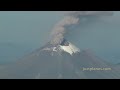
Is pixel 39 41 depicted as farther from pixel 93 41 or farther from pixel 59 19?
pixel 93 41

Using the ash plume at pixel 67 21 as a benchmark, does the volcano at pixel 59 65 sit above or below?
below

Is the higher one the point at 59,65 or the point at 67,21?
the point at 67,21

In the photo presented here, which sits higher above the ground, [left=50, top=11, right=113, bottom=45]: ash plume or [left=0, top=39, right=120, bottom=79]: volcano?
[left=50, top=11, right=113, bottom=45]: ash plume
